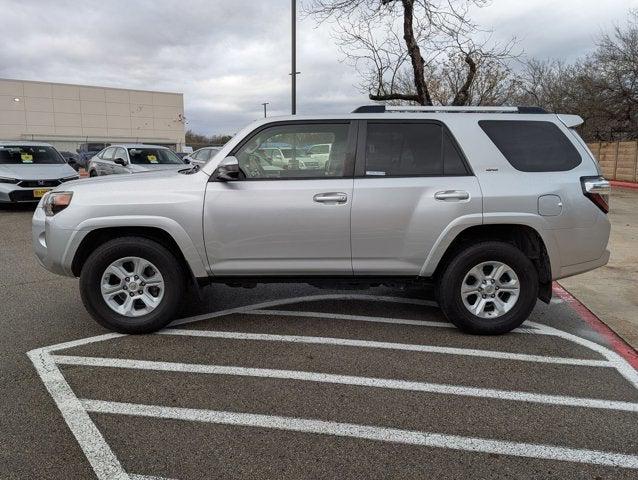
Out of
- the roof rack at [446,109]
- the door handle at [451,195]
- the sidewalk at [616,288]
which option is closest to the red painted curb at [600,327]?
the sidewalk at [616,288]

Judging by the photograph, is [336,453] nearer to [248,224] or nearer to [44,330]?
[248,224]

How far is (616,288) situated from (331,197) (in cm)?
396

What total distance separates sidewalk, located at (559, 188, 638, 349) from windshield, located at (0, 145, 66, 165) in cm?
1205

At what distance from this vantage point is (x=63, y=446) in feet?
9.17

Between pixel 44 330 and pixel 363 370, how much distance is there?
9.41 feet

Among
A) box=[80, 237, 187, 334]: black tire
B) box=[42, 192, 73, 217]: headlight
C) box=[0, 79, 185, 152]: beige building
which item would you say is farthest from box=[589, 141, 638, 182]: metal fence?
box=[0, 79, 185, 152]: beige building

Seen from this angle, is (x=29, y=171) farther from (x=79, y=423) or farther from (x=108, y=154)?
(x=79, y=423)

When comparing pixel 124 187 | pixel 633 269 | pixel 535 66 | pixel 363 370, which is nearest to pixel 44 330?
pixel 124 187

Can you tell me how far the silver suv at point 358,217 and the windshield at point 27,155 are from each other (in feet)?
30.8

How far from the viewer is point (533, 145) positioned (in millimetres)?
4438

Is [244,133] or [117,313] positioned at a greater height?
[244,133]

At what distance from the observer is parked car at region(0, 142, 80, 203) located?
37.8 ft

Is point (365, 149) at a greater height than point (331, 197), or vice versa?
point (365, 149)

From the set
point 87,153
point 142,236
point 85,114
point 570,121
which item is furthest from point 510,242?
point 85,114
